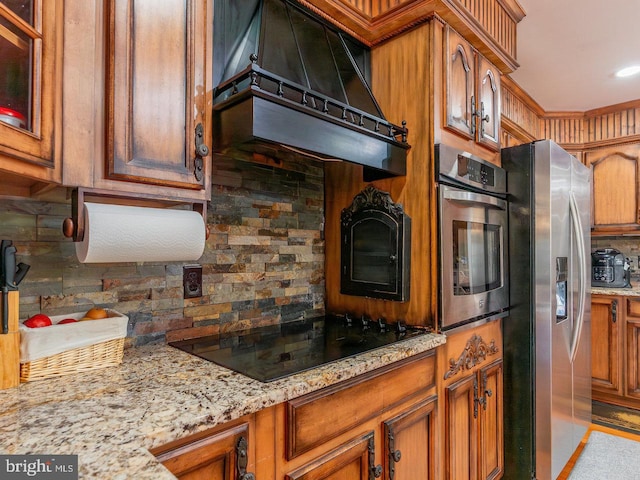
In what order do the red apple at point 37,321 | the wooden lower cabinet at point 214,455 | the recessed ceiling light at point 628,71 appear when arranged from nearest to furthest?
the wooden lower cabinet at point 214,455 < the red apple at point 37,321 < the recessed ceiling light at point 628,71

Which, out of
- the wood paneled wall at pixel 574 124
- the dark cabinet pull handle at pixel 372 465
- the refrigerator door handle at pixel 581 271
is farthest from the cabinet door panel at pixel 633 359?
the dark cabinet pull handle at pixel 372 465

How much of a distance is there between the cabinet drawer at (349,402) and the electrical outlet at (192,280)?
2.18 ft

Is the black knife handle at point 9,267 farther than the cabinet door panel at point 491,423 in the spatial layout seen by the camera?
No

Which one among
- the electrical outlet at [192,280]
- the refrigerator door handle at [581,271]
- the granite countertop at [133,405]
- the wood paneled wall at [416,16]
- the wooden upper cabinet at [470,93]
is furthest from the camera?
the refrigerator door handle at [581,271]

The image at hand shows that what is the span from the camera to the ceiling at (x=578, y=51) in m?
2.09

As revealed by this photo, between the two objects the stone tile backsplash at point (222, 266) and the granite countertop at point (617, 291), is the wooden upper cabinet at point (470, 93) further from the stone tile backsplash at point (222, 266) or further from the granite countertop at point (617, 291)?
the granite countertop at point (617, 291)

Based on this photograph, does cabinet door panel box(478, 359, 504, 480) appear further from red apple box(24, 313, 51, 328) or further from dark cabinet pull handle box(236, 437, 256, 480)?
red apple box(24, 313, 51, 328)

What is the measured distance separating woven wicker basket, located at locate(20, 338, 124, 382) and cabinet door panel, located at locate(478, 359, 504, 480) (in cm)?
165

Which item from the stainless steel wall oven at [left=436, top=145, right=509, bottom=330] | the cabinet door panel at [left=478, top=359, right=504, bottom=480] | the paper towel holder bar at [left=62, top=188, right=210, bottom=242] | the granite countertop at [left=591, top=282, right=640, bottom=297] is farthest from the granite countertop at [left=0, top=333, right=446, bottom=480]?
the granite countertop at [left=591, top=282, right=640, bottom=297]

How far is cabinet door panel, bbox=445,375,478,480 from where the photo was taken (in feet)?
5.40

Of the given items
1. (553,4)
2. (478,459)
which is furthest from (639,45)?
(478,459)

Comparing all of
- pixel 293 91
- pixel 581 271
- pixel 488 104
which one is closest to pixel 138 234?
pixel 293 91

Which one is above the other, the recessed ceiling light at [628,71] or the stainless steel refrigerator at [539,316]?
the recessed ceiling light at [628,71]

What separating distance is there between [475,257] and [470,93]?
83cm
